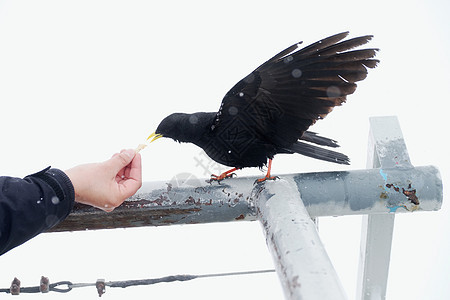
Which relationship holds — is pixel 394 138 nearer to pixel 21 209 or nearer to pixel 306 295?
pixel 306 295

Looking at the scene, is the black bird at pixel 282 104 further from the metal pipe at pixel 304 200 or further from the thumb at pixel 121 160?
the thumb at pixel 121 160

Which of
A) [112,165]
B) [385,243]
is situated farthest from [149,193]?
[385,243]

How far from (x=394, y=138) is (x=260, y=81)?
48cm

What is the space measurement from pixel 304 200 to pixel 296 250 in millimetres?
505

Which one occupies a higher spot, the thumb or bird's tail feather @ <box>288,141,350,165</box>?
bird's tail feather @ <box>288,141,350,165</box>

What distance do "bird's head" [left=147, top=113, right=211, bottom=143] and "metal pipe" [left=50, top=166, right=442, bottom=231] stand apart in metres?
0.59

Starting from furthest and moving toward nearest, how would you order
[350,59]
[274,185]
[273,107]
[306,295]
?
[273,107] → [350,59] → [274,185] → [306,295]

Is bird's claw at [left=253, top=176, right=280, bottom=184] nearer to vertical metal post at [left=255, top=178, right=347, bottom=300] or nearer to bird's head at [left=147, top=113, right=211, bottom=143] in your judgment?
vertical metal post at [left=255, top=178, right=347, bottom=300]

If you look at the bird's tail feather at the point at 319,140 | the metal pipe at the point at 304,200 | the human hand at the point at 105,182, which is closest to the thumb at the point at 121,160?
the human hand at the point at 105,182

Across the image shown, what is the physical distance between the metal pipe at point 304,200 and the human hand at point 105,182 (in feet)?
0.20

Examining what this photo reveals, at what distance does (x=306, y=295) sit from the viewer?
644 mm

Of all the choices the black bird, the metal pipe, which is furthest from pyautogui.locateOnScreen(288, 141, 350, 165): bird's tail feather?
the metal pipe

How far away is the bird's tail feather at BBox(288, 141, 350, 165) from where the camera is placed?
1.84m

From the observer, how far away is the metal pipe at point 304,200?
1248mm
